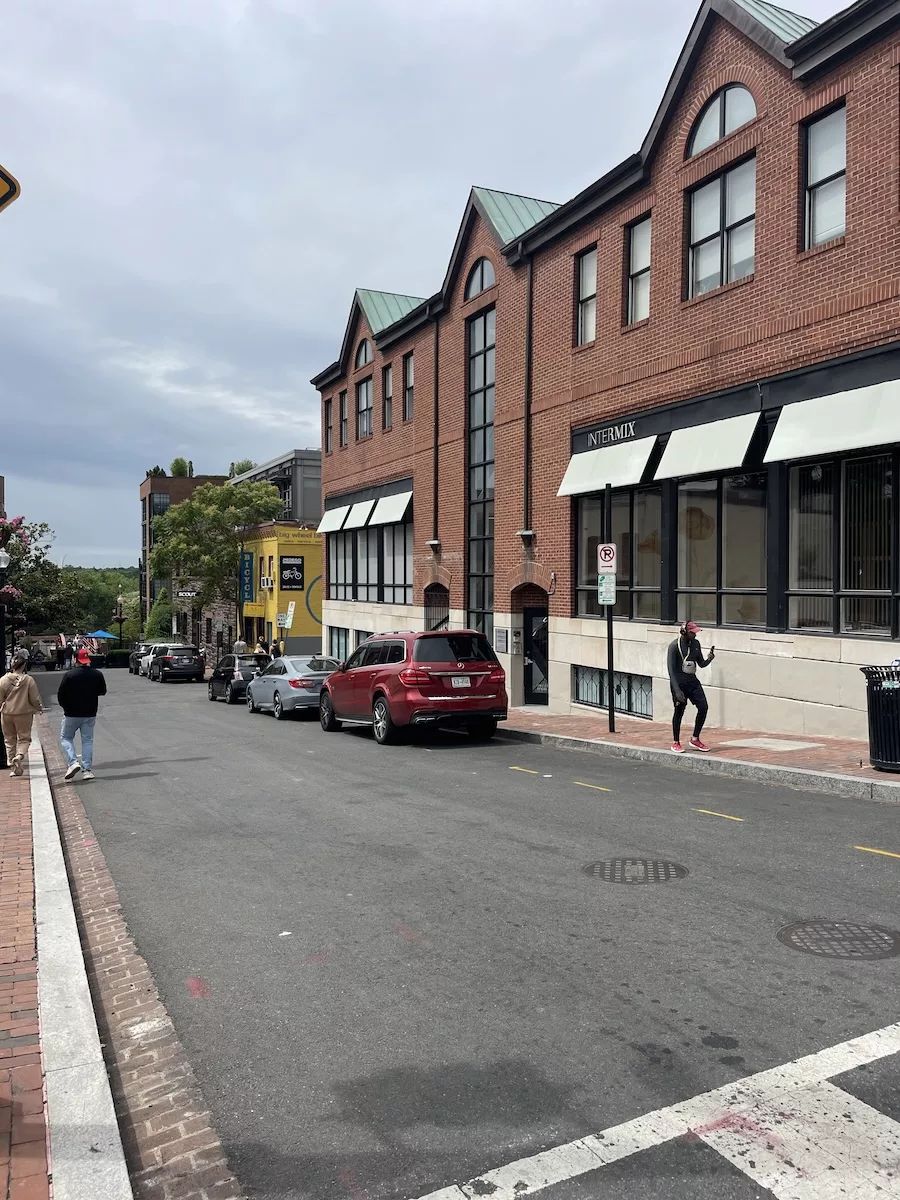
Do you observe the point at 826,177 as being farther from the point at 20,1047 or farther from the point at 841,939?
the point at 20,1047

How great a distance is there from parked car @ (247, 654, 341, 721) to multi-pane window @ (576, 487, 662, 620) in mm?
5905

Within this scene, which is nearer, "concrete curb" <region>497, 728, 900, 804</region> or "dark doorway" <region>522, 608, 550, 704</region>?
"concrete curb" <region>497, 728, 900, 804</region>

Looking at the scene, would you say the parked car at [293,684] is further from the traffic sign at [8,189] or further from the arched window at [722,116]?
the traffic sign at [8,189]

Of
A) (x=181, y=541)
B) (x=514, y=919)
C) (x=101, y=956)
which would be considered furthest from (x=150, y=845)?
(x=181, y=541)

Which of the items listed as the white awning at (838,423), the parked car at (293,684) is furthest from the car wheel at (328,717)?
the white awning at (838,423)

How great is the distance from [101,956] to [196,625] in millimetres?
61508

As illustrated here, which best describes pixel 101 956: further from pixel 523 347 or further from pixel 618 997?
pixel 523 347

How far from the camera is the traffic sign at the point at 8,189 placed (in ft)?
11.9

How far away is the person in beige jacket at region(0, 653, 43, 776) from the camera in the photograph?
12812 millimetres

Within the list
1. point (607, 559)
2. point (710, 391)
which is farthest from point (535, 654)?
point (710, 391)

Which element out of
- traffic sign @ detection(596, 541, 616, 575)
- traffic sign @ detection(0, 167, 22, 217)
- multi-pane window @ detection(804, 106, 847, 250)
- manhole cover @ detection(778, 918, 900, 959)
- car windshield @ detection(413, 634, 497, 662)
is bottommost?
manhole cover @ detection(778, 918, 900, 959)

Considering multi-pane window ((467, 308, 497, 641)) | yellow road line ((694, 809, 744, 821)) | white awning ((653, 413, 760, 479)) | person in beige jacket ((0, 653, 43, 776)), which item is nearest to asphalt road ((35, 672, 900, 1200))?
yellow road line ((694, 809, 744, 821))

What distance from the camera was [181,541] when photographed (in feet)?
156

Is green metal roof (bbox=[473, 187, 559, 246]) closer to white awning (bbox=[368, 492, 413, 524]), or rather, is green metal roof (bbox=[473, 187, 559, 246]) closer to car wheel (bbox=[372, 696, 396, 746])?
white awning (bbox=[368, 492, 413, 524])
